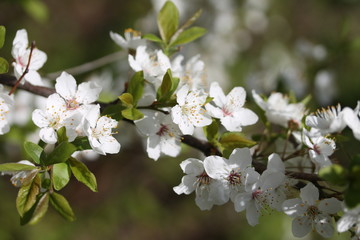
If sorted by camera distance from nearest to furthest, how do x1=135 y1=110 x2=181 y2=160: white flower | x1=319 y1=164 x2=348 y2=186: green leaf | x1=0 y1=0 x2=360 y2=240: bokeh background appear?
x1=319 y1=164 x2=348 y2=186: green leaf → x1=135 y1=110 x2=181 y2=160: white flower → x1=0 y1=0 x2=360 y2=240: bokeh background

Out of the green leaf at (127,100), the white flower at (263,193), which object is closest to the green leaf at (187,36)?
the green leaf at (127,100)

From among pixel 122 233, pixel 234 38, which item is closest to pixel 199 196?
pixel 234 38

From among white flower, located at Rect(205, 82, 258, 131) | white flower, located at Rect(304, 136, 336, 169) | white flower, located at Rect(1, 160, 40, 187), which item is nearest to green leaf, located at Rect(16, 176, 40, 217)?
white flower, located at Rect(1, 160, 40, 187)

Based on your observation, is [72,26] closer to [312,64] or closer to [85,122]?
[312,64]

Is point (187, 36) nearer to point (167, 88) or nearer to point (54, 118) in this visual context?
point (167, 88)

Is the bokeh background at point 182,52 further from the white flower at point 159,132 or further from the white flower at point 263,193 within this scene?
the white flower at point 263,193

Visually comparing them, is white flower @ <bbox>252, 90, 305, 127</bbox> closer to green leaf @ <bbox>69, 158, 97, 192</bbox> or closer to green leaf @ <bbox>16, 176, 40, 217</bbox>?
green leaf @ <bbox>69, 158, 97, 192</bbox>
